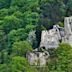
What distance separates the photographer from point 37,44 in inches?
2143

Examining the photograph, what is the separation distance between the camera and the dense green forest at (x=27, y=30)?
165ft

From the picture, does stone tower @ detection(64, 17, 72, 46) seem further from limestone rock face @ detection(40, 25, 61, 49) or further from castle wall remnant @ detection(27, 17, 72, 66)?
limestone rock face @ detection(40, 25, 61, 49)

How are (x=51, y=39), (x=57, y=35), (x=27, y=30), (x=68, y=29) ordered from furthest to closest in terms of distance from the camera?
(x=27, y=30)
(x=68, y=29)
(x=57, y=35)
(x=51, y=39)

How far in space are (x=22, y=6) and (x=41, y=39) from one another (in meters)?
13.2

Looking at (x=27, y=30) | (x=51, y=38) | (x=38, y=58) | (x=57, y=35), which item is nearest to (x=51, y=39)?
(x=51, y=38)

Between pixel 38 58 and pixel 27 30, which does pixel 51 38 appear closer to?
pixel 38 58

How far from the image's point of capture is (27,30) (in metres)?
57.2

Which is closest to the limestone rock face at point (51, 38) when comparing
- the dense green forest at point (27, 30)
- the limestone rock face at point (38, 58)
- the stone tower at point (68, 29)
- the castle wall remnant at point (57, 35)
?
the castle wall remnant at point (57, 35)

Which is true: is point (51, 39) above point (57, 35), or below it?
below

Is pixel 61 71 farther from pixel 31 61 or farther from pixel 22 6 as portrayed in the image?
pixel 22 6

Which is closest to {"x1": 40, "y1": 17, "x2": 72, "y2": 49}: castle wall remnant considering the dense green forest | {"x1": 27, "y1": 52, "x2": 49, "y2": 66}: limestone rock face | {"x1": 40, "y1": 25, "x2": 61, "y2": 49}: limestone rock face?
{"x1": 40, "y1": 25, "x2": 61, "y2": 49}: limestone rock face

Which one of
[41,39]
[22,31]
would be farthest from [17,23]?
[41,39]

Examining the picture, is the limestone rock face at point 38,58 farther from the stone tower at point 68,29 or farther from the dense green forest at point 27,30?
the stone tower at point 68,29

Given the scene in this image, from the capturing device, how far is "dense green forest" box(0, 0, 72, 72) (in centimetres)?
5044
